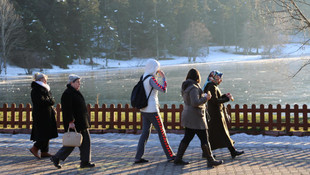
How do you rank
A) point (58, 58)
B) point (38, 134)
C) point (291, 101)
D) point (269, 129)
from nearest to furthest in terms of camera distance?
point (38, 134) < point (269, 129) < point (291, 101) < point (58, 58)

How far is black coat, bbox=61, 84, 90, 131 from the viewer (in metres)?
6.22

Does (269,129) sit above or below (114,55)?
below

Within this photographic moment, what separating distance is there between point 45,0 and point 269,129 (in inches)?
2396

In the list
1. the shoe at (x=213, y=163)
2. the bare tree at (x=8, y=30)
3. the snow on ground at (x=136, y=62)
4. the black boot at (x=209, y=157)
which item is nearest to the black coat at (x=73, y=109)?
the black boot at (x=209, y=157)

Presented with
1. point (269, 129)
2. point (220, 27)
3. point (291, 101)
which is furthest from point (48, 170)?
point (220, 27)

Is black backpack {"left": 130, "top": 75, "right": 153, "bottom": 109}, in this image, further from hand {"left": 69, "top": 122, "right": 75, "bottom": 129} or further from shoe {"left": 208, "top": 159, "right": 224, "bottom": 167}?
shoe {"left": 208, "top": 159, "right": 224, "bottom": 167}

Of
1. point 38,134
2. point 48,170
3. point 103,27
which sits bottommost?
point 48,170

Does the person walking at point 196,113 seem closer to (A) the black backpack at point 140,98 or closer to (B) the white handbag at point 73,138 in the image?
(A) the black backpack at point 140,98

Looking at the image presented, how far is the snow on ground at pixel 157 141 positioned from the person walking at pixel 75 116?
181 centimetres

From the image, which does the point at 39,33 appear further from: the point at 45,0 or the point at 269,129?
the point at 269,129

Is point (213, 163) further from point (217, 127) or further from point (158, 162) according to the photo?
point (158, 162)

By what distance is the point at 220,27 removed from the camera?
106m

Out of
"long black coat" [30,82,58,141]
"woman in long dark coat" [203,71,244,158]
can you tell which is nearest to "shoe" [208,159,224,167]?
"woman in long dark coat" [203,71,244,158]

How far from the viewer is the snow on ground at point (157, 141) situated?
7922 millimetres
